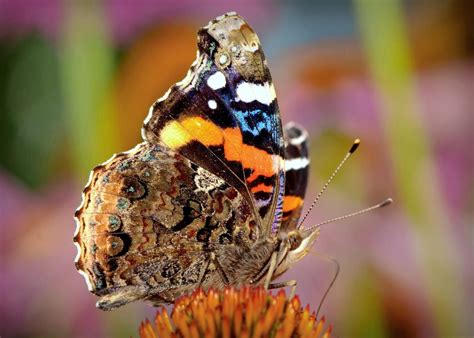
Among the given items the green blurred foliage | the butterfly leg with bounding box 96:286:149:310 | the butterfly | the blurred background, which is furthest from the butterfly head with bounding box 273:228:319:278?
the green blurred foliage

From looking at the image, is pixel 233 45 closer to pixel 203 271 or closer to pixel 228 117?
pixel 228 117

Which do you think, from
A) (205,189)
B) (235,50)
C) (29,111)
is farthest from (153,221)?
(29,111)

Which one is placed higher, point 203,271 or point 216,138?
point 216,138

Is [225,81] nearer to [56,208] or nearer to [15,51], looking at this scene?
[56,208]

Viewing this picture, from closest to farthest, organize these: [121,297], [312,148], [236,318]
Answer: [236,318] < [121,297] < [312,148]

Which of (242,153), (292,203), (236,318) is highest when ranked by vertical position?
(242,153)

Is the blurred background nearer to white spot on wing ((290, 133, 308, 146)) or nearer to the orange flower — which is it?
white spot on wing ((290, 133, 308, 146))

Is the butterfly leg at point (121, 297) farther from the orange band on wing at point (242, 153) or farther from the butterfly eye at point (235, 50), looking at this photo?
the butterfly eye at point (235, 50)

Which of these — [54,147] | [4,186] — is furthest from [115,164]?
[54,147]
